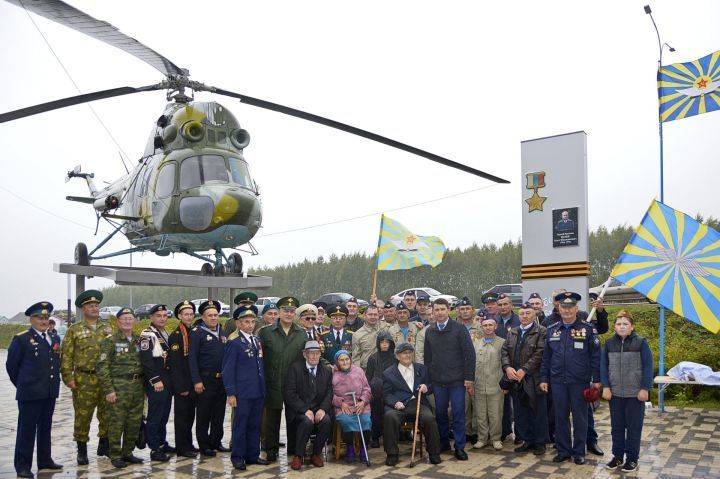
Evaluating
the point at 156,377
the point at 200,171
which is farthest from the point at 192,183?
the point at 156,377

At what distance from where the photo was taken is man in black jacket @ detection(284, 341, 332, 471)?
631 cm

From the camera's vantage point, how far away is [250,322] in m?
6.48

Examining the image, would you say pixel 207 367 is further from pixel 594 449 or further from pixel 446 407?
pixel 594 449

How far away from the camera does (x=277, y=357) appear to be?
265 inches

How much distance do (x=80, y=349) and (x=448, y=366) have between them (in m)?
4.20

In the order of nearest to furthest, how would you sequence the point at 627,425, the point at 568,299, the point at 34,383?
the point at 627,425 < the point at 34,383 < the point at 568,299

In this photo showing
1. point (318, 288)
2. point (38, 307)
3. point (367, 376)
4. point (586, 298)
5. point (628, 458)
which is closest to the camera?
point (628, 458)

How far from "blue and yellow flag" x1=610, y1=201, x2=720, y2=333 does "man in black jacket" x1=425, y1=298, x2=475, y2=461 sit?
2.30 meters

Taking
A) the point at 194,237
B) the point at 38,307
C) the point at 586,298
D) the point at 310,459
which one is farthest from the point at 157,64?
the point at 586,298

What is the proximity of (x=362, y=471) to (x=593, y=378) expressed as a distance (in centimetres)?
267

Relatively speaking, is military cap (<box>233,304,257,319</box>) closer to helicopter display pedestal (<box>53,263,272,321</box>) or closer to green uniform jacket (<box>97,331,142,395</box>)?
green uniform jacket (<box>97,331,142,395</box>)

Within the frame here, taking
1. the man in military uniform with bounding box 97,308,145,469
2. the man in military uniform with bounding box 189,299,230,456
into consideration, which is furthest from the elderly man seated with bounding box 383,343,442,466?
the man in military uniform with bounding box 97,308,145,469

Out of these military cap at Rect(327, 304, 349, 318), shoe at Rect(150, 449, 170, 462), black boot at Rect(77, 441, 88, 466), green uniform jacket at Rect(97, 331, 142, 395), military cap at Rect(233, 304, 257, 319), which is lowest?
shoe at Rect(150, 449, 170, 462)

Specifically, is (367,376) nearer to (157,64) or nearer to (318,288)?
(157,64)
